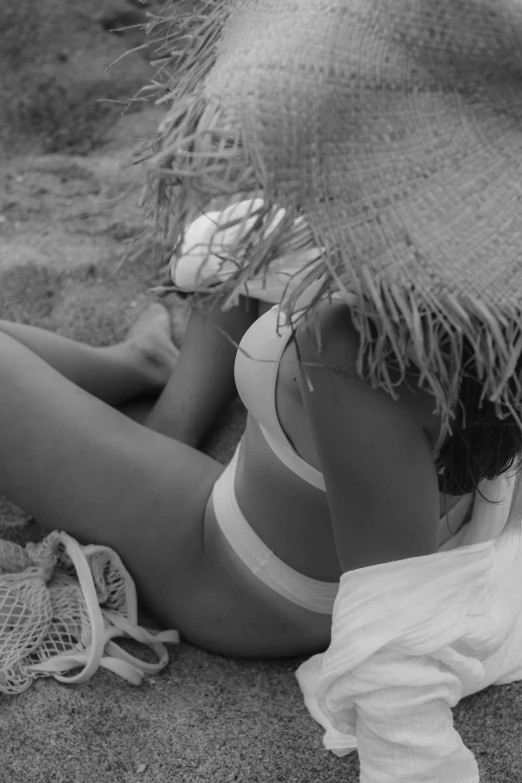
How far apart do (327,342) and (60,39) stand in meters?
2.29

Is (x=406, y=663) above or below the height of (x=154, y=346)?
above

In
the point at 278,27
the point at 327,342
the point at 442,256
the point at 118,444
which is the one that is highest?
the point at 278,27

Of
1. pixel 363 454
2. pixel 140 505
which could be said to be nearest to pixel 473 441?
pixel 363 454

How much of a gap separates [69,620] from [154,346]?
63 cm

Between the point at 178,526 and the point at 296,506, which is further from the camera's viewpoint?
the point at 178,526

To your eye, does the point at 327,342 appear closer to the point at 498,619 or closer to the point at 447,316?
the point at 447,316

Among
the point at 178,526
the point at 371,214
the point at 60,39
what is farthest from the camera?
the point at 60,39

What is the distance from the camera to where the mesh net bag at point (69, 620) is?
1205 mm

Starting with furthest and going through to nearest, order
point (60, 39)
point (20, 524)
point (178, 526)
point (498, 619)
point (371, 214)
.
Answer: point (60, 39) → point (20, 524) → point (178, 526) → point (498, 619) → point (371, 214)

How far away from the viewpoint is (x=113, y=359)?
5.21ft

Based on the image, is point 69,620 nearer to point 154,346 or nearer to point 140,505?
point 140,505

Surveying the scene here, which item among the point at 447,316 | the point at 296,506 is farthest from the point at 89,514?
the point at 447,316

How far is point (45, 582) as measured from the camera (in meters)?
1.30

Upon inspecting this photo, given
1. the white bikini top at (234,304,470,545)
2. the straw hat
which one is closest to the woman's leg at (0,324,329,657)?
the white bikini top at (234,304,470,545)
